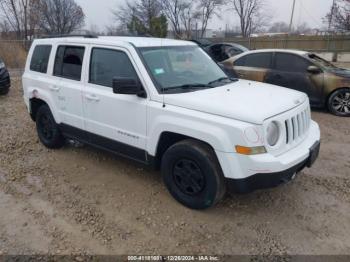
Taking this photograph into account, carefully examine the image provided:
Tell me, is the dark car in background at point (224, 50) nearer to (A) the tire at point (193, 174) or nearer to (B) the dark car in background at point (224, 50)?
(B) the dark car in background at point (224, 50)

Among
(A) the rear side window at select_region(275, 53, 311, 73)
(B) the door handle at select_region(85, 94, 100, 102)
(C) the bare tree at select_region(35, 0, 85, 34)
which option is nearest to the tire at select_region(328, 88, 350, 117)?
(A) the rear side window at select_region(275, 53, 311, 73)

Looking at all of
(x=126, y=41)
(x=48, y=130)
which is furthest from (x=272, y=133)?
(x=48, y=130)

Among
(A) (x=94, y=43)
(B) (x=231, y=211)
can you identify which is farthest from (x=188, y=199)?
(A) (x=94, y=43)

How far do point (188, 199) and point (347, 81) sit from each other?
18.2ft

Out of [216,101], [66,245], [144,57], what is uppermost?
[144,57]

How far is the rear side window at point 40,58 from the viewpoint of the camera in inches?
206

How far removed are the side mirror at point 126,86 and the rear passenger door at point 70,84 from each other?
1104 mm

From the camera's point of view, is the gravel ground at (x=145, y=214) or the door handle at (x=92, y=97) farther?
the door handle at (x=92, y=97)

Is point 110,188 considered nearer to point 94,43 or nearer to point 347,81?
point 94,43

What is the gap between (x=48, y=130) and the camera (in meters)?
5.61

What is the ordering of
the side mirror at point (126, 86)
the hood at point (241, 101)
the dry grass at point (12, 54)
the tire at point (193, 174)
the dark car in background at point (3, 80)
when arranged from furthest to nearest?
the dry grass at point (12, 54)
the dark car in background at point (3, 80)
the side mirror at point (126, 86)
the tire at point (193, 174)
the hood at point (241, 101)

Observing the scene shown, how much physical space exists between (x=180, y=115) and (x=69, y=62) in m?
2.20

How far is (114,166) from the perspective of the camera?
16.3 ft

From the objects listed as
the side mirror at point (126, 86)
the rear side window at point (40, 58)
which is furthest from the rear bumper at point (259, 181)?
the rear side window at point (40, 58)
